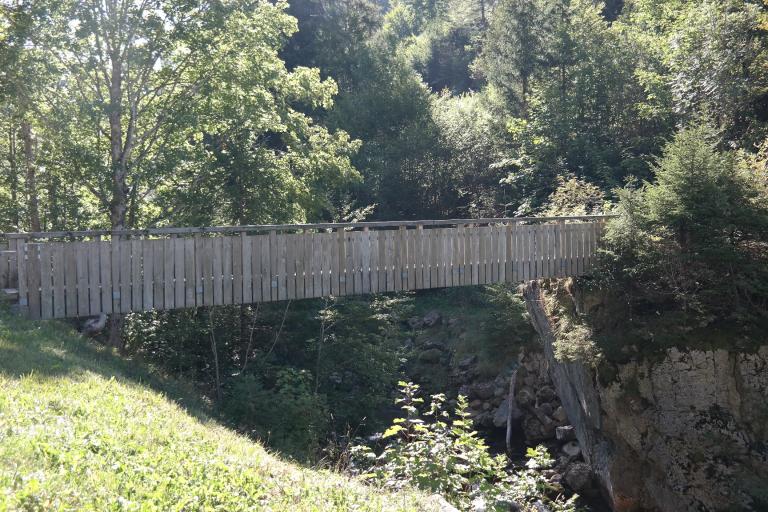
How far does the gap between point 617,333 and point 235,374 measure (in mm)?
7520

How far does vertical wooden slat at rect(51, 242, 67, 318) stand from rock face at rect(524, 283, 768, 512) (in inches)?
362

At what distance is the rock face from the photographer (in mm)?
10867

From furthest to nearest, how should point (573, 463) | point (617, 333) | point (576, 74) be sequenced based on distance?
point (576, 74)
point (573, 463)
point (617, 333)

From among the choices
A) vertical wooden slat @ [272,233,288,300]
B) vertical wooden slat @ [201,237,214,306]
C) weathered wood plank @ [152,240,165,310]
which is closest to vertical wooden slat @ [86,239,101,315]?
weathered wood plank @ [152,240,165,310]

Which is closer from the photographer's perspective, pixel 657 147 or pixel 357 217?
pixel 357 217

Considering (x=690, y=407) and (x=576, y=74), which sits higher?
(x=576, y=74)

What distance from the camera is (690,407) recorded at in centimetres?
1140

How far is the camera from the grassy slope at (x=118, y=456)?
167 inches

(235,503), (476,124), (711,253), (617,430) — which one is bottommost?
(617,430)

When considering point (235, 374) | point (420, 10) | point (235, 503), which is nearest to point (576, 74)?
point (235, 374)

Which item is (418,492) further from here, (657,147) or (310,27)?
(310,27)

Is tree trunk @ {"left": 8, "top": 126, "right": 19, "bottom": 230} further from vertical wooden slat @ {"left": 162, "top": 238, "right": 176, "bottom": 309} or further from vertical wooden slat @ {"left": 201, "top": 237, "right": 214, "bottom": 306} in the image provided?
vertical wooden slat @ {"left": 201, "top": 237, "right": 214, "bottom": 306}

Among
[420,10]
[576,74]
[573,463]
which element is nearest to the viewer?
[573,463]

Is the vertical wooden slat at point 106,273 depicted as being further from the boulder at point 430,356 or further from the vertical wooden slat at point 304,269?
the boulder at point 430,356
